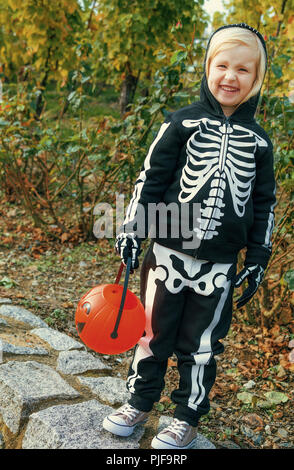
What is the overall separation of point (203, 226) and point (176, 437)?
0.91 meters

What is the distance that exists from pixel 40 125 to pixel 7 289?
1931mm

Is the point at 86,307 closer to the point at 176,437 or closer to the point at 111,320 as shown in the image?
the point at 111,320

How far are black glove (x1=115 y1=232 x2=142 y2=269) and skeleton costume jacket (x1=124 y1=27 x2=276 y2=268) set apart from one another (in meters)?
0.05

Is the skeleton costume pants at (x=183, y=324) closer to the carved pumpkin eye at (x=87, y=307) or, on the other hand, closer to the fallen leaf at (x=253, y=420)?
the carved pumpkin eye at (x=87, y=307)

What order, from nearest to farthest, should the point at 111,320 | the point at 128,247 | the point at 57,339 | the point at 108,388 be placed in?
the point at 111,320, the point at 128,247, the point at 108,388, the point at 57,339

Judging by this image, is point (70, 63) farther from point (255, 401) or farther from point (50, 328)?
point (255, 401)

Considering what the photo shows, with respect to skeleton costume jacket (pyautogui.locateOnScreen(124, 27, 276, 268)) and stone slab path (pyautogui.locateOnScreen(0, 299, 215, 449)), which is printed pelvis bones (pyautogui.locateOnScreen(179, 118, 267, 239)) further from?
stone slab path (pyautogui.locateOnScreen(0, 299, 215, 449))

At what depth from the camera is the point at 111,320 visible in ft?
6.19

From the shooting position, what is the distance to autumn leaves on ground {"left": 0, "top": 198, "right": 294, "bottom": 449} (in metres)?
2.55

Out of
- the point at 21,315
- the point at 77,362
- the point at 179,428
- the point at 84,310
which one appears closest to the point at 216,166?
the point at 84,310

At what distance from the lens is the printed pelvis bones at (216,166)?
1941 millimetres

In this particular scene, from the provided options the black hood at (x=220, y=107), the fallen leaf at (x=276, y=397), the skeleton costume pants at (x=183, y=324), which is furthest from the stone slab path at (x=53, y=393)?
the black hood at (x=220, y=107)

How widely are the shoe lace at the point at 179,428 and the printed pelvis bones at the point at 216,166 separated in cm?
83
